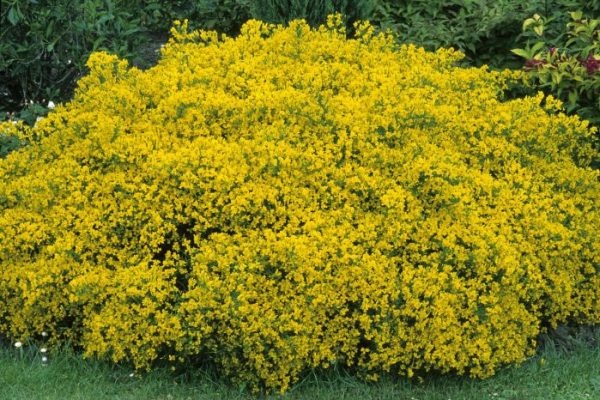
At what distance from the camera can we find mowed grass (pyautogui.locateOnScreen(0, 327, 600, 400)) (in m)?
4.56

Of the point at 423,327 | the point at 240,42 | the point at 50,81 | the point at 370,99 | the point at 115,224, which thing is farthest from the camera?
the point at 50,81

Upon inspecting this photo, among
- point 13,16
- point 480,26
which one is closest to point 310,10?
point 480,26

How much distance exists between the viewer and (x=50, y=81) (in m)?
7.21

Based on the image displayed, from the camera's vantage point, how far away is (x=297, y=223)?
472 centimetres

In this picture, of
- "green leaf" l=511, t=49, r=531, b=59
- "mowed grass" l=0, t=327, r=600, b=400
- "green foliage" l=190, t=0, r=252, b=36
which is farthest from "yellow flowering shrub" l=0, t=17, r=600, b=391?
"green foliage" l=190, t=0, r=252, b=36

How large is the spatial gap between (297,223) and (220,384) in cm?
90

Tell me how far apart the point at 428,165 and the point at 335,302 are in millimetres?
951

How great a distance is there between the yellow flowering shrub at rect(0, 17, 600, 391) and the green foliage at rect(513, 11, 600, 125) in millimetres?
367

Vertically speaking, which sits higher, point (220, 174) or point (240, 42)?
point (240, 42)

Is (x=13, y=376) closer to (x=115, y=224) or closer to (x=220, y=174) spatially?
(x=115, y=224)

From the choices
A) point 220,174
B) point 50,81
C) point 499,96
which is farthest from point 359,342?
point 50,81

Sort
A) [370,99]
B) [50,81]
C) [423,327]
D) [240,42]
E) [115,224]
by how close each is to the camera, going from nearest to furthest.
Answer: [423,327]
[115,224]
[370,99]
[240,42]
[50,81]

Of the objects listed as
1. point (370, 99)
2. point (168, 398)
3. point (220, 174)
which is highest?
point (370, 99)

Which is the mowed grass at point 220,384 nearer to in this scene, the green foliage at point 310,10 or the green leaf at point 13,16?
the green leaf at point 13,16
